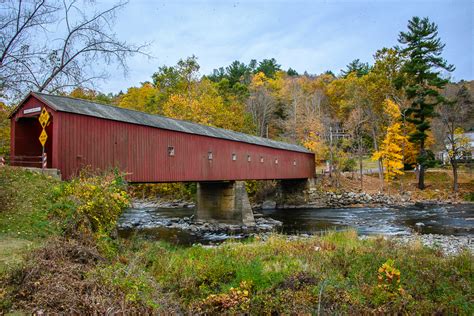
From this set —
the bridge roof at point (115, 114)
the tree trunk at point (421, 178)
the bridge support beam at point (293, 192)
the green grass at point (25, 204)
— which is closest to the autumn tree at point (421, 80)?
the tree trunk at point (421, 178)

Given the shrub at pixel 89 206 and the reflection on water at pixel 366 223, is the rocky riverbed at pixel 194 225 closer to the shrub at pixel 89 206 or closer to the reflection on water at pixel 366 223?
the reflection on water at pixel 366 223

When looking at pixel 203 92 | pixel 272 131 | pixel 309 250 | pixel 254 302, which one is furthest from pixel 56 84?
pixel 272 131

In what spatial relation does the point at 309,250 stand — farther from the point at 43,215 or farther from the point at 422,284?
the point at 43,215

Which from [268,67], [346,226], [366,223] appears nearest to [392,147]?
[366,223]

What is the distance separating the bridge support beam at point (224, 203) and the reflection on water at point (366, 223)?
82.7 inches

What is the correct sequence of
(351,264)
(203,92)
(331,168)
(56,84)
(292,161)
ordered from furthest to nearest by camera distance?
(203,92)
(331,168)
(292,161)
(56,84)
(351,264)

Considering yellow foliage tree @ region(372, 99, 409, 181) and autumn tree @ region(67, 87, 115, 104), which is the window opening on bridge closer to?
autumn tree @ region(67, 87, 115, 104)

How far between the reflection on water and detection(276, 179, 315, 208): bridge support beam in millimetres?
6622

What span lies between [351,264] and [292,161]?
808 inches

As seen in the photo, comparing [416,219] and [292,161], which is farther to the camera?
[292,161]

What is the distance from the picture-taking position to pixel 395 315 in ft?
14.9

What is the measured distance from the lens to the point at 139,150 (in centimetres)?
1334

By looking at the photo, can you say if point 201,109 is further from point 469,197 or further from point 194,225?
point 469,197

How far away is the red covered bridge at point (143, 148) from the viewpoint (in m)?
11.1
